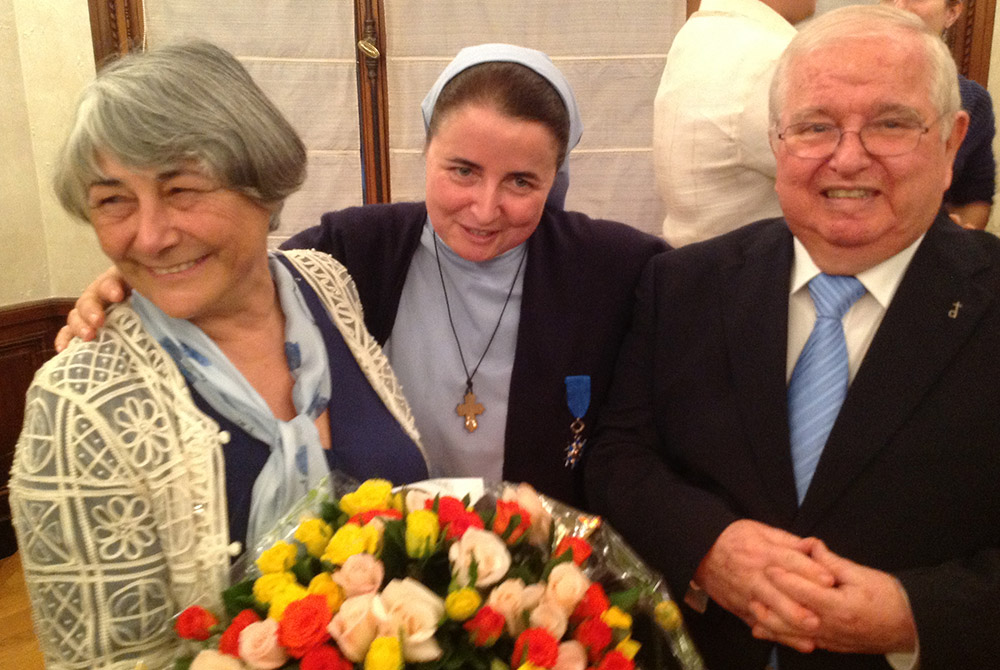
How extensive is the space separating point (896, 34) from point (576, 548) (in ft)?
3.51

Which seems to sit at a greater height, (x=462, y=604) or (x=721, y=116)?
(x=721, y=116)

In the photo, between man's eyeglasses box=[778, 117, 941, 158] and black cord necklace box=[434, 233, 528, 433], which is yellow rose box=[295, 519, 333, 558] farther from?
man's eyeglasses box=[778, 117, 941, 158]

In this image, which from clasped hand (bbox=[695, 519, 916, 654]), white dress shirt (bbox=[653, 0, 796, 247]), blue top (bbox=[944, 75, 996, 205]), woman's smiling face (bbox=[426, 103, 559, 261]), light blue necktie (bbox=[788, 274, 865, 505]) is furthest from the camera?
blue top (bbox=[944, 75, 996, 205])

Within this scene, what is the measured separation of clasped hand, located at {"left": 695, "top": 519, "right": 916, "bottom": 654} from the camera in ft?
4.06

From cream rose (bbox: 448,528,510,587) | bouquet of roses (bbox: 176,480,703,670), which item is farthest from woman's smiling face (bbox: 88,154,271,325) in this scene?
cream rose (bbox: 448,528,510,587)

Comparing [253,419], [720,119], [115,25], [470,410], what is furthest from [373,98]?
[253,419]

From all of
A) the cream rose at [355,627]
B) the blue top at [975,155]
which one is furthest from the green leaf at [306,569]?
the blue top at [975,155]

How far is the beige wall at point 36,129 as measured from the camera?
11.6 feet

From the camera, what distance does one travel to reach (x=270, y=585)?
37.0 inches

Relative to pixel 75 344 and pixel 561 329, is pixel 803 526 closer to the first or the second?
pixel 561 329

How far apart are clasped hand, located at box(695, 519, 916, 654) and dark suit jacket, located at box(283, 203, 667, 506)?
556mm

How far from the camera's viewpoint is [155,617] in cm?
118

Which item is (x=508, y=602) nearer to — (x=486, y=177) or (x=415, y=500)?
(x=415, y=500)

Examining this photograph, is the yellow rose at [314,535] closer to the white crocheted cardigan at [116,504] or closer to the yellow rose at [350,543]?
the yellow rose at [350,543]
